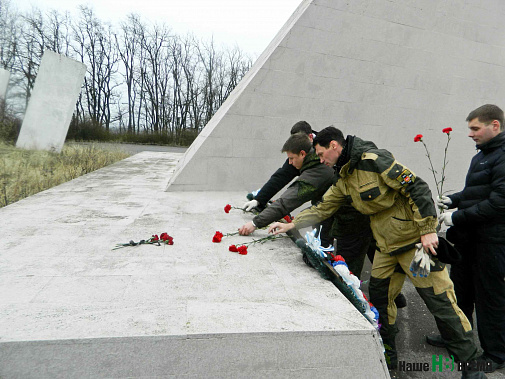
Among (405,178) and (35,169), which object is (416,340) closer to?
(405,178)

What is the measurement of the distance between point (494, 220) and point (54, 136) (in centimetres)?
1112

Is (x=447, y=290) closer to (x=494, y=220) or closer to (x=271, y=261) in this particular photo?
(x=494, y=220)

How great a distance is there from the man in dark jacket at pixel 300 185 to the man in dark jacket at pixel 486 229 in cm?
101

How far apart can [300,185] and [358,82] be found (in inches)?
122

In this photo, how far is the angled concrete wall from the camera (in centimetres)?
493

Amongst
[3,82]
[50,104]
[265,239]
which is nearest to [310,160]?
[265,239]

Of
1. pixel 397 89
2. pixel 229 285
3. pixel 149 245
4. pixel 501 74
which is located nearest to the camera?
pixel 229 285

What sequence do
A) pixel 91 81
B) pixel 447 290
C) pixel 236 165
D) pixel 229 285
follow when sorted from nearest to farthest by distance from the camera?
pixel 229 285 < pixel 447 290 < pixel 236 165 < pixel 91 81

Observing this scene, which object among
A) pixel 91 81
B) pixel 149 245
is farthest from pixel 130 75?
pixel 149 245

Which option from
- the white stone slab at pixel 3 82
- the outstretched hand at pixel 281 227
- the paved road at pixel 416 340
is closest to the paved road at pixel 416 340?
the paved road at pixel 416 340

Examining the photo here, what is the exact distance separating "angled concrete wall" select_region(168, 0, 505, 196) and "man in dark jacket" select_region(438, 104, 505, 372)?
2884 millimetres

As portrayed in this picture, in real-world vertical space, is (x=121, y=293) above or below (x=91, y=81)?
below

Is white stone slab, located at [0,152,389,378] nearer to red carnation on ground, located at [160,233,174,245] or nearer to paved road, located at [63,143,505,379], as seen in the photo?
red carnation on ground, located at [160,233,174,245]

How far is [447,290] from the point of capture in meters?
2.18
